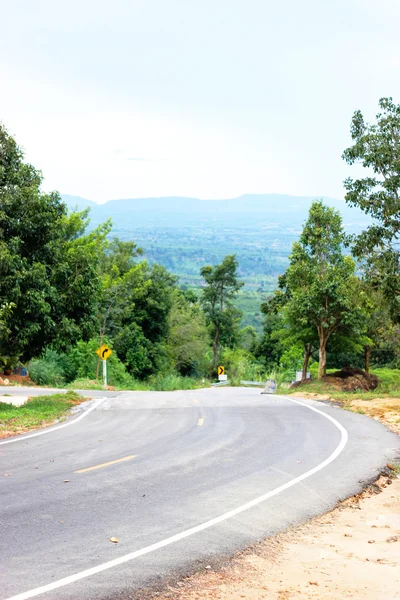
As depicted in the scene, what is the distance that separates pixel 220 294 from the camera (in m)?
85.4

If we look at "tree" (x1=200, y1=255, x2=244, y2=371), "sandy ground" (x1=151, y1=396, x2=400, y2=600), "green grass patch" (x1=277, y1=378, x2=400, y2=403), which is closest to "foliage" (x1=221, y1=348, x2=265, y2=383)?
"tree" (x1=200, y1=255, x2=244, y2=371)

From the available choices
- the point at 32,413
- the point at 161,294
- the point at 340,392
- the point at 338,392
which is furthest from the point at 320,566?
the point at 161,294

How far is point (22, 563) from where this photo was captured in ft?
23.1

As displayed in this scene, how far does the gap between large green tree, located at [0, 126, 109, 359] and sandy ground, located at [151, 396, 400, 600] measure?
37.5 ft

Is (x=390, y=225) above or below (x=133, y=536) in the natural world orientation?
above

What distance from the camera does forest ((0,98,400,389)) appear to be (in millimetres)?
19875

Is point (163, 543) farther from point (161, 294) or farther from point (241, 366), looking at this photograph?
Answer: point (241, 366)

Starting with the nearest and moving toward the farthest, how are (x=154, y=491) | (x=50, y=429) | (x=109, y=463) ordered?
(x=154, y=491)
(x=109, y=463)
(x=50, y=429)

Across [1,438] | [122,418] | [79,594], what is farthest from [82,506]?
[122,418]

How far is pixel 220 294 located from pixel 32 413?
6596cm

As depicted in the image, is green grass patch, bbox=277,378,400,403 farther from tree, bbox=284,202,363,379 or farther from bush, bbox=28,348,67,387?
bush, bbox=28,348,67,387

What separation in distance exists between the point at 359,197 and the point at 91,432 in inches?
508

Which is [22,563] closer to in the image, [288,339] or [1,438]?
[1,438]

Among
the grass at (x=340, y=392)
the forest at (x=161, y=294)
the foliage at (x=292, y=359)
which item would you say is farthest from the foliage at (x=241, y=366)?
the grass at (x=340, y=392)
